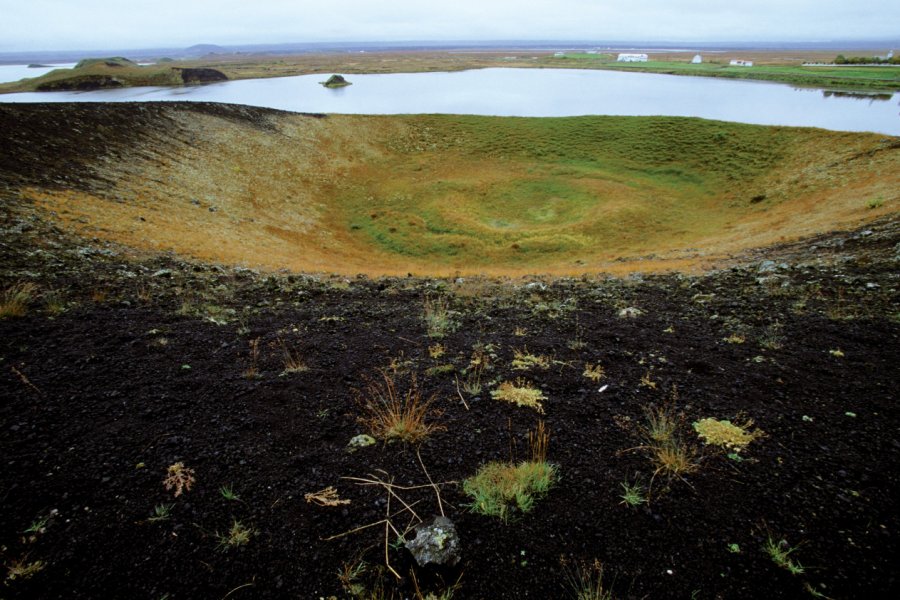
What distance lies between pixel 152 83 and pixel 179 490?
113 m

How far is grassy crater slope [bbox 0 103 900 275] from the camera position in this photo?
54.6ft

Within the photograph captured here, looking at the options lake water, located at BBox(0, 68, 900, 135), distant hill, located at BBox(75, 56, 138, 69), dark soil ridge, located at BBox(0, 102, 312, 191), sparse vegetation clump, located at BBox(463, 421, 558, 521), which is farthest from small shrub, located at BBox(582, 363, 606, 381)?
distant hill, located at BBox(75, 56, 138, 69)

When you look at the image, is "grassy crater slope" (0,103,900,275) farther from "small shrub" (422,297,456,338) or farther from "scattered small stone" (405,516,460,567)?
"scattered small stone" (405,516,460,567)

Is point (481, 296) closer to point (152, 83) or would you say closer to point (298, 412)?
point (298, 412)

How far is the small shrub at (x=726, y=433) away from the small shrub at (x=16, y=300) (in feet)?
30.7

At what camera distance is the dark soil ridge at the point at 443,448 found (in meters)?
2.80

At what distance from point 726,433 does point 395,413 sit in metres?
3.44

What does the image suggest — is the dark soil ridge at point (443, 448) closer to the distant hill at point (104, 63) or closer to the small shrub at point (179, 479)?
the small shrub at point (179, 479)

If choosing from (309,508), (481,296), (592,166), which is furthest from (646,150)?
(309,508)

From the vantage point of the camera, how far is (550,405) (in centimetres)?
472

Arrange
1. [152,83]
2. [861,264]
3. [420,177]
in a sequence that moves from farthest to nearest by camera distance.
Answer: [152,83], [420,177], [861,264]

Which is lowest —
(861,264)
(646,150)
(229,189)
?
(861,264)

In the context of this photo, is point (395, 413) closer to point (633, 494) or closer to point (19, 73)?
point (633, 494)

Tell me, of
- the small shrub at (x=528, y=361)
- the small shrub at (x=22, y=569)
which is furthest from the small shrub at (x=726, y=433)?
the small shrub at (x=22, y=569)
